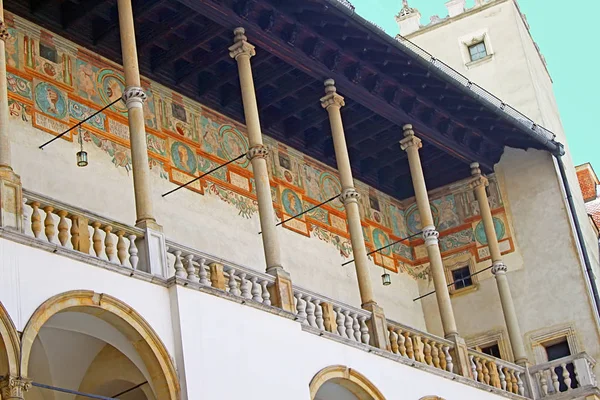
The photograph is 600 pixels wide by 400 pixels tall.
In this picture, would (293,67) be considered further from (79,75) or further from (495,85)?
(495,85)

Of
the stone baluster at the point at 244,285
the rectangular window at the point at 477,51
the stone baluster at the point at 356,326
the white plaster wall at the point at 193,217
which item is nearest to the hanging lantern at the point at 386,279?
the white plaster wall at the point at 193,217

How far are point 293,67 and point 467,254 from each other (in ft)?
18.3

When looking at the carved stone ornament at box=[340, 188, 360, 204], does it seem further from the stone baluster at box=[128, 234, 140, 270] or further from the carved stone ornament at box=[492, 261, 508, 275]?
the stone baluster at box=[128, 234, 140, 270]

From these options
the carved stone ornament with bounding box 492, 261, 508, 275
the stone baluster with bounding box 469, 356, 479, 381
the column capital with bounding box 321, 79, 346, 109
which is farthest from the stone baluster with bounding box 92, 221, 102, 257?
the carved stone ornament with bounding box 492, 261, 508, 275

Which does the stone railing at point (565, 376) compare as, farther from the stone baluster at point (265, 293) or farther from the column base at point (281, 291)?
the stone baluster at point (265, 293)

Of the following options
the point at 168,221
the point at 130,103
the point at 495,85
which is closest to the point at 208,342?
the point at 130,103

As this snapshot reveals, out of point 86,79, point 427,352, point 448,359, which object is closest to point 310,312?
point 427,352

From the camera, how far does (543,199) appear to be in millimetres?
19922

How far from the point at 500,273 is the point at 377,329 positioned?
4428 millimetres

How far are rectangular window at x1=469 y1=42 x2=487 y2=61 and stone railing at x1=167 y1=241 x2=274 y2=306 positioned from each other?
10966 mm

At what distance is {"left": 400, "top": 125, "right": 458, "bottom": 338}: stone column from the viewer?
1659cm

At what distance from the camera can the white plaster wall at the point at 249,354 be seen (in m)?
11.5

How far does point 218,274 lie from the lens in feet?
41.1

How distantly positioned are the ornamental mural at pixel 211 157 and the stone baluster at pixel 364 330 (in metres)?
2.89
